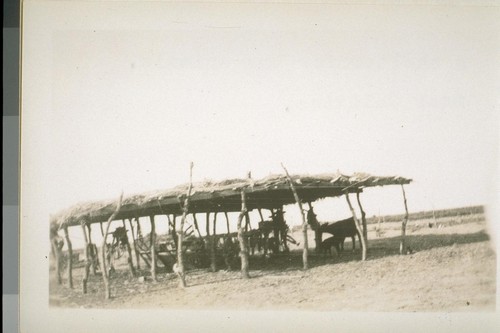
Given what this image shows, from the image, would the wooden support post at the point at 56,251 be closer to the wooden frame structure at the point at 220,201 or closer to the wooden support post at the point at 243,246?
A: the wooden frame structure at the point at 220,201

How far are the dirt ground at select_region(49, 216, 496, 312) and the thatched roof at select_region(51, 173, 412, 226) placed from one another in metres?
0.30

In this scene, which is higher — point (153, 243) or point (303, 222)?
point (303, 222)

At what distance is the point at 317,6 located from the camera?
368 cm

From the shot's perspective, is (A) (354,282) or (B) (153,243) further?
(B) (153,243)

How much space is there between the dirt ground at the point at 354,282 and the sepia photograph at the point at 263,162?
0.4 inches

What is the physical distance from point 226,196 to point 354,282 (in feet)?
3.43

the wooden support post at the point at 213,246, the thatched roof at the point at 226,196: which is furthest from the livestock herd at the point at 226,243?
the thatched roof at the point at 226,196

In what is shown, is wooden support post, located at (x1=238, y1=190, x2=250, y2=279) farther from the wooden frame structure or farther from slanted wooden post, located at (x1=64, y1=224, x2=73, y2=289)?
slanted wooden post, located at (x1=64, y1=224, x2=73, y2=289)

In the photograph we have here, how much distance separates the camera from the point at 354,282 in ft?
Result: 12.0

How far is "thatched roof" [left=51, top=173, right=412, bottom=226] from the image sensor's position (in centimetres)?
366

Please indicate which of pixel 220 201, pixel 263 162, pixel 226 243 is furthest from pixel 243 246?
pixel 263 162

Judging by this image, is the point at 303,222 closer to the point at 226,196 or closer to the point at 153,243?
the point at 226,196

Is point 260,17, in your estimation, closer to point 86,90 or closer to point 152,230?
point 86,90

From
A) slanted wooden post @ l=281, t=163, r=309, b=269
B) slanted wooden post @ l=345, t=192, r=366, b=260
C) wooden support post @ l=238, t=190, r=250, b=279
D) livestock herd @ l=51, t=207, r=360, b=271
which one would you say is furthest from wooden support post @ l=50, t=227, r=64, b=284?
slanted wooden post @ l=345, t=192, r=366, b=260
